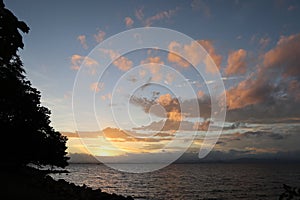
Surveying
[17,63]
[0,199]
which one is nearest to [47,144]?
[17,63]

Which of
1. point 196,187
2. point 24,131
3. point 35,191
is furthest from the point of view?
point 196,187

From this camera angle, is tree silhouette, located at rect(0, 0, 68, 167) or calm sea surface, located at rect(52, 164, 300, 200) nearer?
tree silhouette, located at rect(0, 0, 68, 167)

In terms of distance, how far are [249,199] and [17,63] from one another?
1742 inches

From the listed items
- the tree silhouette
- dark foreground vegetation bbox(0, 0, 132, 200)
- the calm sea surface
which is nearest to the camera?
dark foreground vegetation bbox(0, 0, 132, 200)

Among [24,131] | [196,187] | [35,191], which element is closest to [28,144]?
[24,131]

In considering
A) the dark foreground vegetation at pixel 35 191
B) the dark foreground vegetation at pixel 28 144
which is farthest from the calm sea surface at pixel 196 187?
the dark foreground vegetation at pixel 35 191

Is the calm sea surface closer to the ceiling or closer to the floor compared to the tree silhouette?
closer to the floor

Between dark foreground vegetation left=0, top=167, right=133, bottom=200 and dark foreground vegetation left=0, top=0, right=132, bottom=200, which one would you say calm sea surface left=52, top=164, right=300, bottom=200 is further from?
dark foreground vegetation left=0, top=167, right=133, bottom=200

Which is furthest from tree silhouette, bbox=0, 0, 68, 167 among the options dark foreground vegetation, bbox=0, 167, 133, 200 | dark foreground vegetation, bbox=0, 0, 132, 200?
dark foreground vegetation, bbox=0, 167, 133, 200

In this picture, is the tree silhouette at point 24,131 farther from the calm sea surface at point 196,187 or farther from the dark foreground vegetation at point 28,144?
the calm sea surface at point 196,187

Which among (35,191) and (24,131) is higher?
(24,131)

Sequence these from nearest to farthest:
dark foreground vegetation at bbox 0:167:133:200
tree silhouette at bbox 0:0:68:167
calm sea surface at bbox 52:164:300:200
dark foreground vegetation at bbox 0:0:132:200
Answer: dark foreground vegetation at bbox 0:167:133:200 < dark foreground vegetation at bbox 0:0:132:200 < tree silhouette at bbox 0:0:68:167 < calm sea surface at bbox 52:164:300:200

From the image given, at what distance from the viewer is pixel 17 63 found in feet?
131

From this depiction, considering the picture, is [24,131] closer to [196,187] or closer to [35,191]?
[35,191]
